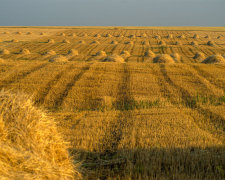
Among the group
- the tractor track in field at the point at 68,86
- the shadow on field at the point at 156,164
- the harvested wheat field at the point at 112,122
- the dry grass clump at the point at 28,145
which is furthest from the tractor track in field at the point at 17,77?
the dry grass clump at the point at 28,145

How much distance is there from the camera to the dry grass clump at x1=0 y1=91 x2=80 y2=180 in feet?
14.1

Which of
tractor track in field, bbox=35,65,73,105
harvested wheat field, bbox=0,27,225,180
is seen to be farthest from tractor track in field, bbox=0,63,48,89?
tractor track in field, bbox=35,65,73,105

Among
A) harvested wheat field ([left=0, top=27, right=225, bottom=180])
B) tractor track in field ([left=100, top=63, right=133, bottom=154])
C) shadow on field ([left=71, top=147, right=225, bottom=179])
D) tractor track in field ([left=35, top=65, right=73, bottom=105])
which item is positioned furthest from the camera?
tractor track in field ([left=35, top=65, right=73, bottom=105])

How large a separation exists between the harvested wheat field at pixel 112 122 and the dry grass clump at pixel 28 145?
16 millimetres

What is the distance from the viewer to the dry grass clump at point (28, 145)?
4.31 meters

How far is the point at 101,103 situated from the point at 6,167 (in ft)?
25.9

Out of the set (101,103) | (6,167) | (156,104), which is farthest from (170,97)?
(6,167)

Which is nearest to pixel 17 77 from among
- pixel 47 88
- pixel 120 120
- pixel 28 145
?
pixel 47 88

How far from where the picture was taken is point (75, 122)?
9430 millimetres

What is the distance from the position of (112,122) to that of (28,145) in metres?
4.82

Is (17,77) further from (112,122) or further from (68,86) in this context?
(112,122)

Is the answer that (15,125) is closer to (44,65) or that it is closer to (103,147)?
(103,147)

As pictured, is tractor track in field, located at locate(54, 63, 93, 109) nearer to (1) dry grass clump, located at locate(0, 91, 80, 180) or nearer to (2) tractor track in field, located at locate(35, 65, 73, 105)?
(2) tractor track in field, located at locate(35, 65, 73, 105)

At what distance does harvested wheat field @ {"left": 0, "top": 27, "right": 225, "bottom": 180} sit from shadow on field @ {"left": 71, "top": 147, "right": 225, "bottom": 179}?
0.02m
